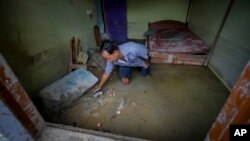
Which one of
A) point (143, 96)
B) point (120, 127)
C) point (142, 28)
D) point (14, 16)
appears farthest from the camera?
point (142, 28)

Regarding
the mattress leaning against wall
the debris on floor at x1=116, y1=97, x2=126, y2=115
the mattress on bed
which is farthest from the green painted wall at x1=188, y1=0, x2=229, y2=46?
the mattress leaning against wall

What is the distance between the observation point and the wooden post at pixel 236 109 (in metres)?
0.61

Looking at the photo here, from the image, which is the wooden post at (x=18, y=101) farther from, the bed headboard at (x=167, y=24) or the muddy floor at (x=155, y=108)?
the bed headboard at (x=167, y=24)

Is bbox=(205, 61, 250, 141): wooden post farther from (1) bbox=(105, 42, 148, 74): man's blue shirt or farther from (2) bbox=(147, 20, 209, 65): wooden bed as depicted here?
(2) bbox=(147, 20, 209, 65): wooden bed

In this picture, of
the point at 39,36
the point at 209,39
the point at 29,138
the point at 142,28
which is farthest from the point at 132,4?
the point at 29,138

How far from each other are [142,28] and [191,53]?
2.18m

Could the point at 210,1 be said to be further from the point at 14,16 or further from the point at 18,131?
the point at 18,131

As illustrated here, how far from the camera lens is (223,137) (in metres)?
0.77

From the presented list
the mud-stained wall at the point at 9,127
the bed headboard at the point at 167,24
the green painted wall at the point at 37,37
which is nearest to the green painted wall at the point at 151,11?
the bed headboard at the point at 167,24

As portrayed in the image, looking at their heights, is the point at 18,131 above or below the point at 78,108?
above

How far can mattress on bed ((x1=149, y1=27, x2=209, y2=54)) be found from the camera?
9.34 feet

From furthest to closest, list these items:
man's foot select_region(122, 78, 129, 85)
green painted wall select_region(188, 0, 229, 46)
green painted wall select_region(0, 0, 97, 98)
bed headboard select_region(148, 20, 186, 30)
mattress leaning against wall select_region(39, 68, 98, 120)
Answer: bed headboard select_region(148, 20, 186, 30)
green painted wall select_region(188, 0, 229, 46)
man's foot select_region(122, 78, 129, 85)
mattress leaning against wall select_region(39, 68, 98, 120)
green painted wall select_region(0, 0, 97, 98)

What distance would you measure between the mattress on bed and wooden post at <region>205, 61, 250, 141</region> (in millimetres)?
2238

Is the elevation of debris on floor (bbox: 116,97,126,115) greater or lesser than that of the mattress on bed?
lesser
